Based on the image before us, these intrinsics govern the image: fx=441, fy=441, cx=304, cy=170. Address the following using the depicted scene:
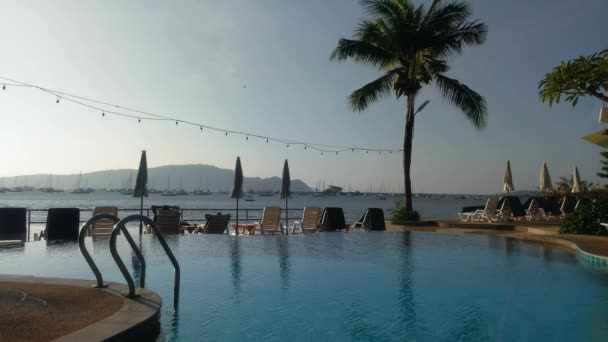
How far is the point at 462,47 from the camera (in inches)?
664

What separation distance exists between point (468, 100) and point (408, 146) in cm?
295

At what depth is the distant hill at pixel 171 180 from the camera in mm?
153875

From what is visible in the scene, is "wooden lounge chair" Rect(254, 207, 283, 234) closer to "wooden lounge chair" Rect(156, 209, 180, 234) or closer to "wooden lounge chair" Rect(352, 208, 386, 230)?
"wooden lounge chair" Rect(156, 209, 180, 234)

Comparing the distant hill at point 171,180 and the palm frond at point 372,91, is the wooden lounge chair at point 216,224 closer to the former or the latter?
the palm frond at point 372,91

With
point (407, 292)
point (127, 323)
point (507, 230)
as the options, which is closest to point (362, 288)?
point (407, 292)

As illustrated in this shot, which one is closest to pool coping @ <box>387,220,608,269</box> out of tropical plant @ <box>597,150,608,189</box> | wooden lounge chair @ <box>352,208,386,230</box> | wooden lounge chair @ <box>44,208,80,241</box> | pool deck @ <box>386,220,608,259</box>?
pool deck @ <box>386,220,608,259</box>

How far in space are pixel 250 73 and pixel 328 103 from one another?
4.62 meters

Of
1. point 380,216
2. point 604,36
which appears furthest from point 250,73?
point 604,36

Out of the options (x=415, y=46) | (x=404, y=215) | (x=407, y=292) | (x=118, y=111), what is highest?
(x=415, y=46)

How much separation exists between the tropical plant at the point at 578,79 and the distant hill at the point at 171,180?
14170 cm

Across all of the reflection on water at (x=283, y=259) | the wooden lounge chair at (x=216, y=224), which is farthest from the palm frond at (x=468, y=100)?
the wooden lounge chair at (x=216, y=224)

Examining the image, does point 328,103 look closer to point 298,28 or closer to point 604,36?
point 298,28

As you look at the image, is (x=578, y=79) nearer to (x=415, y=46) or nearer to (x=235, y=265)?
(x=235, y=265)

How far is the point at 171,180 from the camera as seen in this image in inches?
6575
